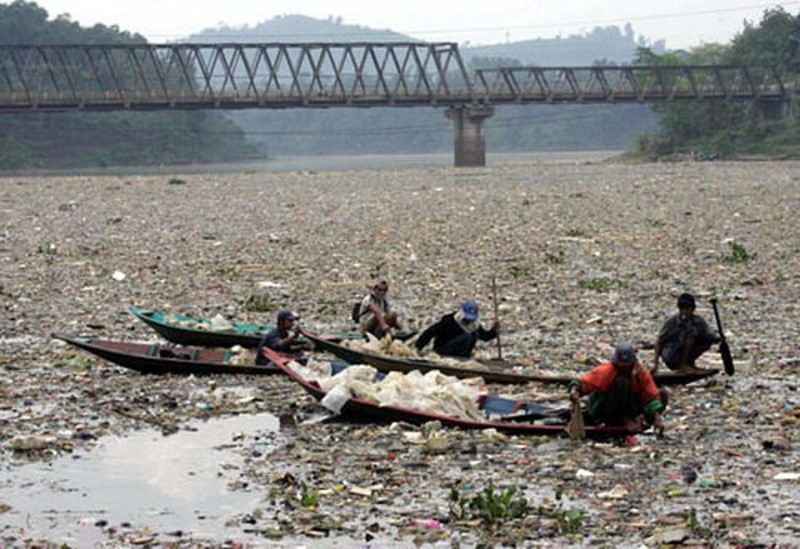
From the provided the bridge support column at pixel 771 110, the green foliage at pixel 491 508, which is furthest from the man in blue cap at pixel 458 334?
the bridge support column at pixel 771 110

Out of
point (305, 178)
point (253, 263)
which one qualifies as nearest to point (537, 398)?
point (253, 263)

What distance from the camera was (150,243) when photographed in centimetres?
3020

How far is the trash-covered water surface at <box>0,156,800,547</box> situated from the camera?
9.66 meters

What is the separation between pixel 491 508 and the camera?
943 centimetres

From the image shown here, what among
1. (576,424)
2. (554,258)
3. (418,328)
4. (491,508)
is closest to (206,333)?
(418,328)

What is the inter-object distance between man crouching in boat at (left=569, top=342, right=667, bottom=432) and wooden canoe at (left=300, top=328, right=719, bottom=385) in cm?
118

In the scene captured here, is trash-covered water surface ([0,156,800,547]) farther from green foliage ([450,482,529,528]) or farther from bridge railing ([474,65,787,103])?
bridge railing ([474,65,787,103])

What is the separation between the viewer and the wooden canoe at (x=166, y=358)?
47.8 feet

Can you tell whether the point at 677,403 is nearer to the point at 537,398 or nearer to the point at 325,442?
the point at 537,398

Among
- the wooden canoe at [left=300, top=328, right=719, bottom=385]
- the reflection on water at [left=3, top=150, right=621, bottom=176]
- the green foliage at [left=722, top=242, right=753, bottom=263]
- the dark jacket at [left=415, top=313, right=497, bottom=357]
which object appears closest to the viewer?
the wooden canoe at [left=300, top=328, right=719, bottom=385]

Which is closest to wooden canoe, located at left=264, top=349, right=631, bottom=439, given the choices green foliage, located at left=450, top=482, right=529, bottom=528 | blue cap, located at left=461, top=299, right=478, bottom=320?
green foliage, located at left=450, top=482, right=529, bottom=528

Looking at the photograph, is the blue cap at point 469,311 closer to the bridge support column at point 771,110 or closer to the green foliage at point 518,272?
the green foliage at point 518,272

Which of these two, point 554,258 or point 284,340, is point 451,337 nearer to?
point 284,340

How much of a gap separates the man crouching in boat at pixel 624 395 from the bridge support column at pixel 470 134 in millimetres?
72460
